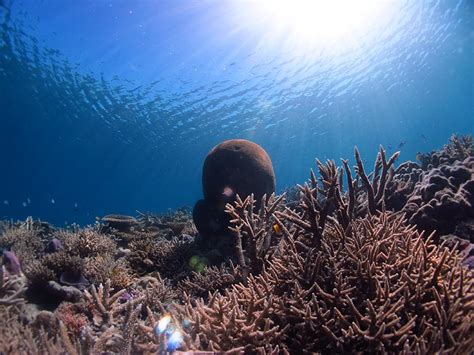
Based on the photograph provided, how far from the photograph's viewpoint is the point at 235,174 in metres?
8.79

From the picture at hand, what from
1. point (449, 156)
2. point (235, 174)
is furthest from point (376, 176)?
point (449, 156)

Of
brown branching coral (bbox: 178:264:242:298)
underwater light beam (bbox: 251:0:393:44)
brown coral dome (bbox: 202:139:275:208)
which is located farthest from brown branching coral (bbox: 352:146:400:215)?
underwater light beam (bbox: 251:0:393:44)

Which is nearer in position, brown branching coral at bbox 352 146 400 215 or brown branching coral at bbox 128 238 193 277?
brown branching coral at bbox 352 146 400 215

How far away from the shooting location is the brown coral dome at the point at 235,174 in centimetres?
872

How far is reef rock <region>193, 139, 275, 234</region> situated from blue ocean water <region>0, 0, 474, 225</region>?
11484 mm

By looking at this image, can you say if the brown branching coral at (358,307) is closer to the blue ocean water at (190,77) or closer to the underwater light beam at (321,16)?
the blue ocean water at (190,77)

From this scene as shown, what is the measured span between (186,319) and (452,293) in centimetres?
251

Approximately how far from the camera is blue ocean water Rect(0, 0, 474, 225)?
23625mm

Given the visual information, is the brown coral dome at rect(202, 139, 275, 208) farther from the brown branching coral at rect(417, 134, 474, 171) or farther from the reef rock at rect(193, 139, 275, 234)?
the brown branching coral at rect(417, 134, 474, 171)

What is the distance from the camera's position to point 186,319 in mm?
3086

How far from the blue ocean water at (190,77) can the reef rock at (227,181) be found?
452 inches

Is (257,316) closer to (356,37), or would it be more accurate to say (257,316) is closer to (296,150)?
(356,37)

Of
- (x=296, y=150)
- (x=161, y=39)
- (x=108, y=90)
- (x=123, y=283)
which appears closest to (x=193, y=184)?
(x=296, y=150)

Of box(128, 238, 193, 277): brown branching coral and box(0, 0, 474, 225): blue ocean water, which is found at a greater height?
box(0, 0, 474, 225): blue ocean water
